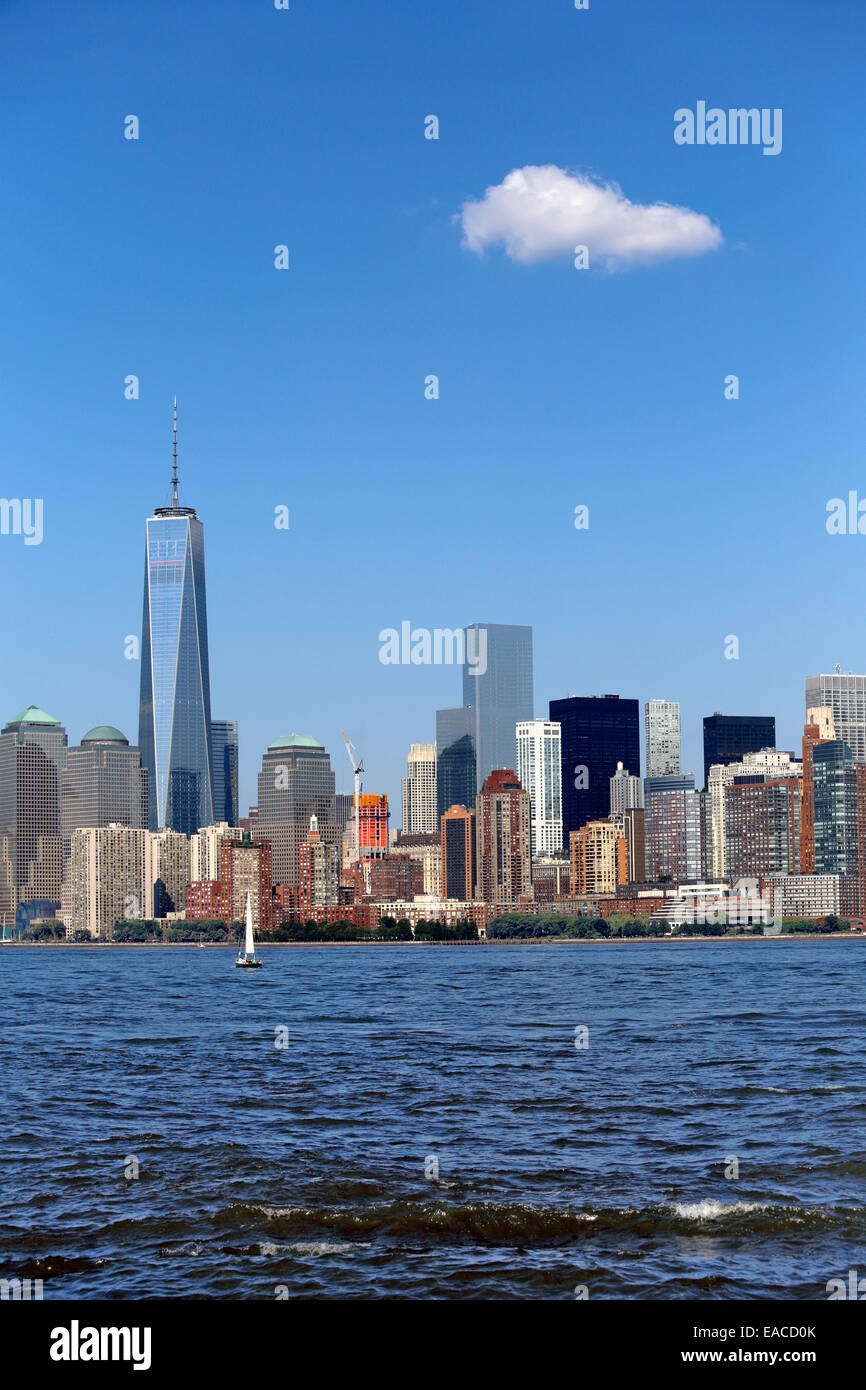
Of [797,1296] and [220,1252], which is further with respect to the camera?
[220,1252]

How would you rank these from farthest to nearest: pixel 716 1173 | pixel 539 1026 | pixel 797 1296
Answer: pixel 539 1026, pixel 716 1173, pixel 797 1296
